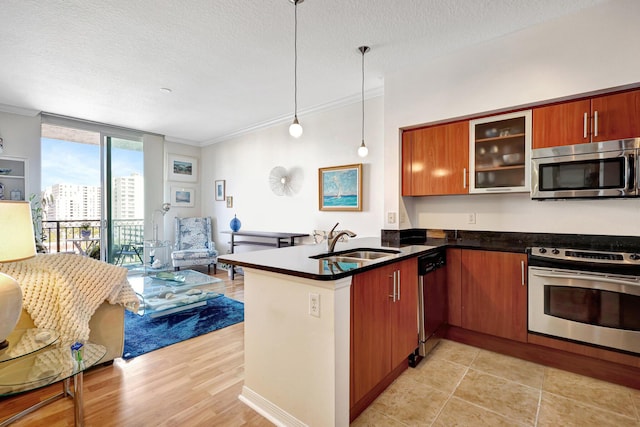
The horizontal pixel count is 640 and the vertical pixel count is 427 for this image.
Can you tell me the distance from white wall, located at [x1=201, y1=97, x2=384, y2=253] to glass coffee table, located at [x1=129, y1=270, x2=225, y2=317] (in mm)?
1663

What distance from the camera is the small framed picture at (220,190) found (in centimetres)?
623

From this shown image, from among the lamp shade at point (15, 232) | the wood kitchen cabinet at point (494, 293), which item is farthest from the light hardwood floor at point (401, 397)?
the lamp shade at point (15, 232)

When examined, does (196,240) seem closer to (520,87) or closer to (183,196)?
(183,196)

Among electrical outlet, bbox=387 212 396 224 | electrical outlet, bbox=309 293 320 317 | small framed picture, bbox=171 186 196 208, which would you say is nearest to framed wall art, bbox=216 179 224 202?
small framed picture, bbox=171 186 196 208

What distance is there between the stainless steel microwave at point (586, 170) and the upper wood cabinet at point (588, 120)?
7 centimetres

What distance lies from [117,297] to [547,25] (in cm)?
407

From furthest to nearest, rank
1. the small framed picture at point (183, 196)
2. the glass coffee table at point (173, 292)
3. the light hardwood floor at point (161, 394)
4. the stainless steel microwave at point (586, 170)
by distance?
1. the small framed picture at point (183, 196)
2. the glass coffee table at point (173, 292)
3. the stainless steel microwave at point (586, 170)
4. the light hardwood floor at point (161, 394)

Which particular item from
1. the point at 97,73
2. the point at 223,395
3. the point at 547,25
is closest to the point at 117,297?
the point at 223,395

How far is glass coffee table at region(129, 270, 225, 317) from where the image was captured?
10.5 feet

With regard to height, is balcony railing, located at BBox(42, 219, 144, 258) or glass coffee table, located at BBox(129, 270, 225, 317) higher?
balcony railing, located at BBox(42, 219, 144, 258)

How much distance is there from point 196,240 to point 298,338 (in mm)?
5081

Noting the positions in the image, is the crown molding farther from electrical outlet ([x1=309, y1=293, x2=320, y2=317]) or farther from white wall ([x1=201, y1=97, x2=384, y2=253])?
electrical outlet ([x1=309, y1=293, x2=320, y2=317])

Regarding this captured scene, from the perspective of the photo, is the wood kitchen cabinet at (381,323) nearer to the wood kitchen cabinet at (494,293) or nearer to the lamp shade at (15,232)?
the wood kitchen cabinet at (494,293)

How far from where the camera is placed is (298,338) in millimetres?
1649
